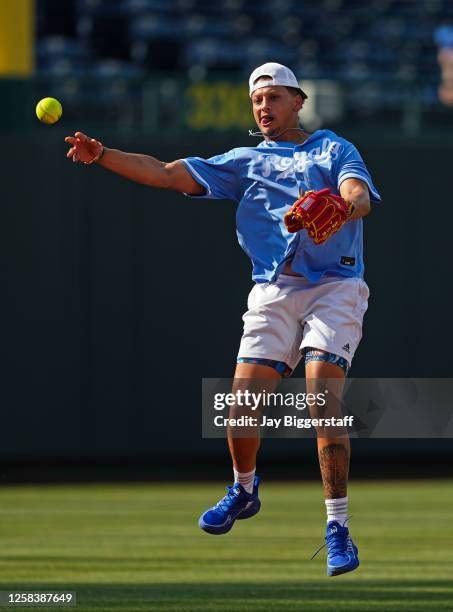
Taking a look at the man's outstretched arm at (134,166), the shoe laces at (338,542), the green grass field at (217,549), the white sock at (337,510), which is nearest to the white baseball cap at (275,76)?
the man's outstretched arm at (134,166)

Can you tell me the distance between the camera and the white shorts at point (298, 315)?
663 centimetres

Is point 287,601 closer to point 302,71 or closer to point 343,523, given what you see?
point 343,523

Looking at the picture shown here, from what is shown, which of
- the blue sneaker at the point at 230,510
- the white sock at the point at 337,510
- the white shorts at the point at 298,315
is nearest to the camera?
the white sock at the point at 337,510

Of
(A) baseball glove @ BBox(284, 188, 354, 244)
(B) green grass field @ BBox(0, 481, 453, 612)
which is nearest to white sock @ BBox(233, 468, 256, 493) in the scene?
(B) green grass field @ BBox(0, 481, 453, 612)

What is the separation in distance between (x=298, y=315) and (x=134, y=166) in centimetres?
101

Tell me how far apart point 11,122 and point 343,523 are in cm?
1006

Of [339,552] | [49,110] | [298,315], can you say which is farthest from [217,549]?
[49,110]

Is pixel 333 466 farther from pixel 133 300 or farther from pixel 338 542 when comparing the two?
pixel 133 300

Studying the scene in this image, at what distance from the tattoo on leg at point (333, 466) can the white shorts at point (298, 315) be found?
42cm

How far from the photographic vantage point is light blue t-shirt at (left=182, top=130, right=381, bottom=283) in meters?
6.64

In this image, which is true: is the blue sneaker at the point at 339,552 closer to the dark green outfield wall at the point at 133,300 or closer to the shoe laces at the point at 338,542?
the shoe laces at the point at 338,542

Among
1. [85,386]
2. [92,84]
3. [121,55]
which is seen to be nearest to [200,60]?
[121,55]

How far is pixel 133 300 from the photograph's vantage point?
52.1ft

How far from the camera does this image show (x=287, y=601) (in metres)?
7.65
